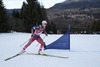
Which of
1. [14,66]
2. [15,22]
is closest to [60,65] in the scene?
[14,66]

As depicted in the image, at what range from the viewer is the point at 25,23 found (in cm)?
5041

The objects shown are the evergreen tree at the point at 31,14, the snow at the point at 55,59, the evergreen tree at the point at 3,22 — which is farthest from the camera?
the evergreen tree at the point at 31,14

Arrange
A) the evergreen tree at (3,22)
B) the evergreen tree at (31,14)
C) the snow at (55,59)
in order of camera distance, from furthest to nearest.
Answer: the evergreen tree at (31,14), the evergreen tree at (3,22), the snow at (55,59)

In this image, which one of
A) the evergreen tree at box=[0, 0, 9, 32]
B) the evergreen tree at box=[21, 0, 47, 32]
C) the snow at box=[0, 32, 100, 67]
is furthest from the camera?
the evergreen tree at box=[21, 0, 47, 32]

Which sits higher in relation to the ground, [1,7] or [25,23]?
[1,7]

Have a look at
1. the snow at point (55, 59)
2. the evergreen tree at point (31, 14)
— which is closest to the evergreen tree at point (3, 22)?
the evergreen tree at point (31, 14)

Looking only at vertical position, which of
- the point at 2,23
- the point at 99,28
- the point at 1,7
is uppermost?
the point at 1,7

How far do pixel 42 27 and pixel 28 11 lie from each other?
139ft

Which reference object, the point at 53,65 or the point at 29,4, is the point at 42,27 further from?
the point at 29,4

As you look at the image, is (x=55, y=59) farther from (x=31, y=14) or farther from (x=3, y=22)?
(x=31, y=14)

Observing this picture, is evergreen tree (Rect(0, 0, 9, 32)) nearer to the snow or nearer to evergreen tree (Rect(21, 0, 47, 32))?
evergreen tree (Rect(21, 0, 47, 32))

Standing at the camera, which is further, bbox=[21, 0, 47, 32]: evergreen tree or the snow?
bbox=[21, 0, 47, 32]: evergreen tree

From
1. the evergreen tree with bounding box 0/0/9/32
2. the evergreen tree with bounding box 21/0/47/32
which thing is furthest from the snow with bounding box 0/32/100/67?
the evergreen tree with bounding box 21/0/47/32

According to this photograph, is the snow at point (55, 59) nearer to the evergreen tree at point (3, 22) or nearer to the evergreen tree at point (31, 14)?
the evergreen tree at point (3, 22)
